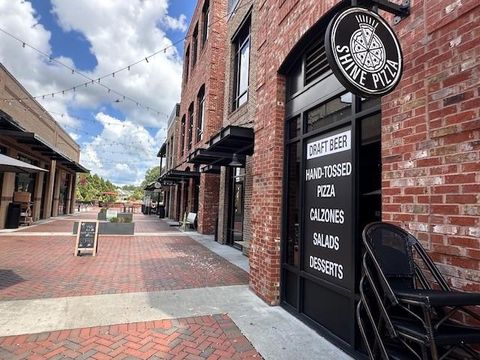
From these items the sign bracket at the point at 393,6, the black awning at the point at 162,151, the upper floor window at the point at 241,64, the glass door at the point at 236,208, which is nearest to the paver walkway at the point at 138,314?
the glass door at the point at 236,208

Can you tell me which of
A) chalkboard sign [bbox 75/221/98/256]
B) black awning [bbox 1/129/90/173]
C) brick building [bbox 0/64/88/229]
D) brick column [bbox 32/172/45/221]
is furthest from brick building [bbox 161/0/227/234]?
brick column [bbox 32/172/45/221]

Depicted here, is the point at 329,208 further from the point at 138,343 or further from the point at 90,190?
the point at 90,190

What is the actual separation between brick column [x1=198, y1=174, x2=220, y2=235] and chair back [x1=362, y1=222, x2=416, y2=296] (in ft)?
37.5

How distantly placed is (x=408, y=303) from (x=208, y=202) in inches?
476

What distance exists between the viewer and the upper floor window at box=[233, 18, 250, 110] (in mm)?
10148

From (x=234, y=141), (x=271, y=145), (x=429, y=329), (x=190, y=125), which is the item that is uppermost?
(x=190, y=125)

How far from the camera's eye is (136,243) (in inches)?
410

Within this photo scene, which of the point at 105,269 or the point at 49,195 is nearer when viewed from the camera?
the point at 105,269

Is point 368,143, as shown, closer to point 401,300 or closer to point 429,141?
point 429,141

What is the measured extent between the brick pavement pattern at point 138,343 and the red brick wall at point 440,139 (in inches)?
80.0

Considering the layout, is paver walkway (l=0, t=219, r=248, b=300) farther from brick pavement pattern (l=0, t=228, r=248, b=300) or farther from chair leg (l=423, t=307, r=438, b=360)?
chair leg (l=423, t=307, r=438, b=360)

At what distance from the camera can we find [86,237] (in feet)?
26.8

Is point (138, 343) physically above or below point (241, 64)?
below

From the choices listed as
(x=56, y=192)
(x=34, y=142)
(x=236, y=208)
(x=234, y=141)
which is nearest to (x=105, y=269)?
(x=234, y=141)
